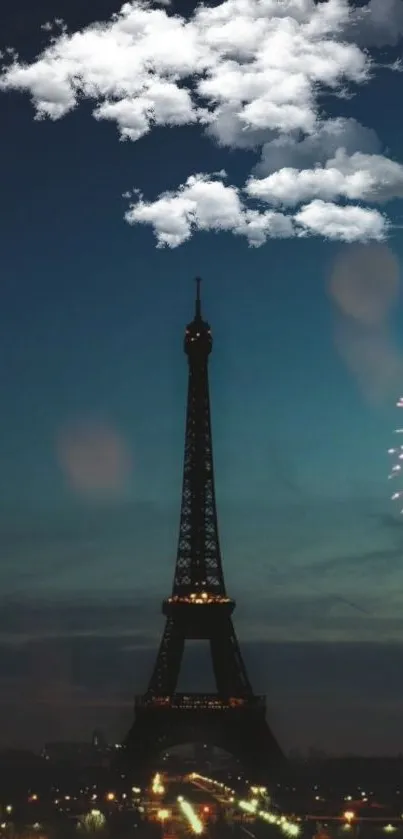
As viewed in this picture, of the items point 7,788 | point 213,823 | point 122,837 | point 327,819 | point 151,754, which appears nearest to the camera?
point 122,837

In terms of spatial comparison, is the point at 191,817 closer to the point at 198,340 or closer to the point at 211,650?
the point at 211,650

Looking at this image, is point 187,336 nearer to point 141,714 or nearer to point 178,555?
point 178,555

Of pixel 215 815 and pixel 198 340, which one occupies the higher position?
pixel 198 340

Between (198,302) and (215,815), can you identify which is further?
(198,302)

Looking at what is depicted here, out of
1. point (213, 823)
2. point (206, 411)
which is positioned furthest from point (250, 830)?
point (206, 411)

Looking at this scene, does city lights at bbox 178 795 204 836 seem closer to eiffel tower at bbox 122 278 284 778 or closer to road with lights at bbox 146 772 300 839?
road with lights at bbox 146 772 300 839

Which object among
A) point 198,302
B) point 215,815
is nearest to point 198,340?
point 198,302

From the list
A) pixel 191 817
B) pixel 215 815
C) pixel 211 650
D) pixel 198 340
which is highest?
pixel 198 340

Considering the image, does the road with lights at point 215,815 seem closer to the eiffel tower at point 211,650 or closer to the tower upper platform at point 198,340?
the eiffel tower at point 211,650

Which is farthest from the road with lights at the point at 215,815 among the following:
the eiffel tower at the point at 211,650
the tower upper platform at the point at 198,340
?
the tower upper platform at the point at 198,340
